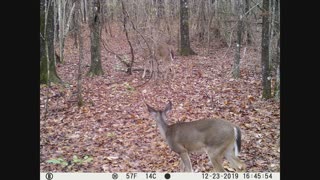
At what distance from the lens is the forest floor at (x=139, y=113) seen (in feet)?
16.1

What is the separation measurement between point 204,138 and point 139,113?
111 cm

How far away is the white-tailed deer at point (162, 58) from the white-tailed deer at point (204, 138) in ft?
4.71

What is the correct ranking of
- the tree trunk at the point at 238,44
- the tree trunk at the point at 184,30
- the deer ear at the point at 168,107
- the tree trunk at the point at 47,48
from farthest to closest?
the tree trunk at the point at 184,30
the tree trunk at the point at 238,44
the tree trunk at the point at 47,48
the deer ear at the point at 168,107

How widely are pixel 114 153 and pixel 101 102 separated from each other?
1054mm

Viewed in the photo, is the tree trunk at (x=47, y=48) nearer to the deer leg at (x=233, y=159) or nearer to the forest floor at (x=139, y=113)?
the forest floor at (x=139, y=113)

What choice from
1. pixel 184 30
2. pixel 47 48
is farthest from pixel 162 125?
pixel 184 30

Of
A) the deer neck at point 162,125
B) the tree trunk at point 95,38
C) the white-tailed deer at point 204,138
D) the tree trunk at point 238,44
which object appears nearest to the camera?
the white-tailed deer at point 204,138

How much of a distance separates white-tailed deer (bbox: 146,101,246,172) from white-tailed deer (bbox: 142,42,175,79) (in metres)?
1.43

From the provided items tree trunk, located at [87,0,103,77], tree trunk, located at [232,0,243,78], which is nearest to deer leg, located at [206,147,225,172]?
tree trunk, located at [232,0,243,78]

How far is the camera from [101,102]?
6.11 m

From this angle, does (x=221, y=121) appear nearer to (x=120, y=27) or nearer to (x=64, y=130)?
(x=64, y=130)

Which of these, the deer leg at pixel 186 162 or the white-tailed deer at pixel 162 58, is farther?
the white-tailed deer at pixel 162 58

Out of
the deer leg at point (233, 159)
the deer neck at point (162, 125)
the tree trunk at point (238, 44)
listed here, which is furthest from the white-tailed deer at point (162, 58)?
the deer leg at point (233, 159)

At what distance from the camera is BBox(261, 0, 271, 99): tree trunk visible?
5.50 metres
